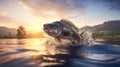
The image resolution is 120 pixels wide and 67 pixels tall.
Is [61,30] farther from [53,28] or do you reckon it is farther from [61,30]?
[53,28]

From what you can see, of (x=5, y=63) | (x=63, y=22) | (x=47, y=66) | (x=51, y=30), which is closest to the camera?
(x=47, y=66)

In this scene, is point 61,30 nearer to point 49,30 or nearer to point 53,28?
point 53,28

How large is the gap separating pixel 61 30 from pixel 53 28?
0.30 m

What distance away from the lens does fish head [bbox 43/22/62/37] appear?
6170 mm

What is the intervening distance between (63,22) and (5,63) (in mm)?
2359

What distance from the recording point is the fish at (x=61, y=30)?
6211mm

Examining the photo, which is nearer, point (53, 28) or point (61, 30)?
point (53, 28)

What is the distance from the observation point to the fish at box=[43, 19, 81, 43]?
6211mm

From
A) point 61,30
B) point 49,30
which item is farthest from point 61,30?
point 49,30

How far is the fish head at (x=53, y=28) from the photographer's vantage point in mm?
6170

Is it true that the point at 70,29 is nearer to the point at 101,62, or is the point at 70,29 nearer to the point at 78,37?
the point at 78,37

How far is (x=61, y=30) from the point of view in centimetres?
644

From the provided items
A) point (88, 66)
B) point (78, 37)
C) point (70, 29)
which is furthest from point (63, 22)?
point (88, 66)

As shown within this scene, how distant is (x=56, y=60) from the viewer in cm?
548
